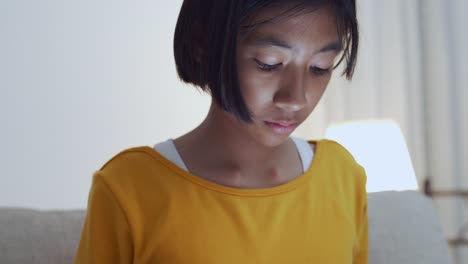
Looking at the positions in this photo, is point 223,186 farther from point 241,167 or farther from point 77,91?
point 77,91

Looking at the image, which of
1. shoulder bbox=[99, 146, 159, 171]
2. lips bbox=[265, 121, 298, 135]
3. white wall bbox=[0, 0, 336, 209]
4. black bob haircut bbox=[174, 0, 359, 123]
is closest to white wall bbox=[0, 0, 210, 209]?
white wall bbox=[0, 0, 336, 209]

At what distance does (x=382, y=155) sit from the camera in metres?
1.92

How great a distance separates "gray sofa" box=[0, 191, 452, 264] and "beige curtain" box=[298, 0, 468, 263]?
0.94 m

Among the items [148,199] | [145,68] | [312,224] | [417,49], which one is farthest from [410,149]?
[148,199]

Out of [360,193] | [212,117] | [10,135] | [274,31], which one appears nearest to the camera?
[274,31]

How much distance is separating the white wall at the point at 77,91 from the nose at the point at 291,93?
95 cm

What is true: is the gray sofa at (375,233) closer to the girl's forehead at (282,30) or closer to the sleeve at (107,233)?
the sleeve at (107,233)

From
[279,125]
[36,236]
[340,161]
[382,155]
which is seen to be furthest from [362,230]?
[382,155]

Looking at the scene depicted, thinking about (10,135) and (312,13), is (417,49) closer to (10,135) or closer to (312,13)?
(10,135)

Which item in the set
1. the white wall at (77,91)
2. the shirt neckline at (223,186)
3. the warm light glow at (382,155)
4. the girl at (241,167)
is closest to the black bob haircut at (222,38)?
the girl at (241,167)

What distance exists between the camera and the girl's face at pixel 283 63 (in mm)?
875

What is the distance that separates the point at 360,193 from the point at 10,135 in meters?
0.90

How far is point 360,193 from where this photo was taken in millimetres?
1141

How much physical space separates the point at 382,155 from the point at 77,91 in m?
0.85
